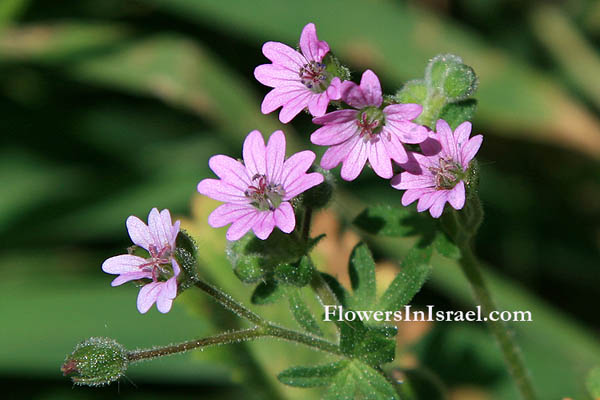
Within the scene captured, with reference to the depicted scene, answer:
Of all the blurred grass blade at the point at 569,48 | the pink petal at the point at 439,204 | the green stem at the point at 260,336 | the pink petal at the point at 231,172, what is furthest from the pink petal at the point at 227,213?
the blurred grass blade at the point at 569,48

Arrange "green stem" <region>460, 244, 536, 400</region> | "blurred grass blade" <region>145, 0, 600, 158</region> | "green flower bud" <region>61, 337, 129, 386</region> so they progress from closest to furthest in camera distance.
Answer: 1. "green flower bud" <region>61, 337, 129, 386</region>
2. "green stem" <region>460, 244, 536, 400</region>
3. "blurred grass blade" <region>145, 0, 600, 158</region>

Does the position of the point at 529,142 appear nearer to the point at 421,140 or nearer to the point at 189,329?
the point at 189,329

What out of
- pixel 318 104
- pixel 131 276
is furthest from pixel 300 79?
pixel 131 276

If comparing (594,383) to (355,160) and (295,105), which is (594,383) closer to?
(355,160)

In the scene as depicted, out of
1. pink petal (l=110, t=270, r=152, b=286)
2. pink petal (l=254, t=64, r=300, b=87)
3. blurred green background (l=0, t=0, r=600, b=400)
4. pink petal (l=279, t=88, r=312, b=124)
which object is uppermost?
blurred green background (l=0, t=0, r=600, b=400)

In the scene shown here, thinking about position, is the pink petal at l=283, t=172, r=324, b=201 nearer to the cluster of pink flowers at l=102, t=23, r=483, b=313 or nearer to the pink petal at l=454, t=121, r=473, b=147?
the cluster of pink flowers at l=102, t=23, r=483, b=313

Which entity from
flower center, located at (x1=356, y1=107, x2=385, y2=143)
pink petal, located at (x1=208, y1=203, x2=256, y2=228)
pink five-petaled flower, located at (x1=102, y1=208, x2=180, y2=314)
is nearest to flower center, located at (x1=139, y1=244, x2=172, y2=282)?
pink five-petaled flower, located at (x1=102, y1=208, x2=180, y2=314)

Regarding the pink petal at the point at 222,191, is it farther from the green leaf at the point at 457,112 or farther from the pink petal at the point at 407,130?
the green leaf at the point at 457,112
